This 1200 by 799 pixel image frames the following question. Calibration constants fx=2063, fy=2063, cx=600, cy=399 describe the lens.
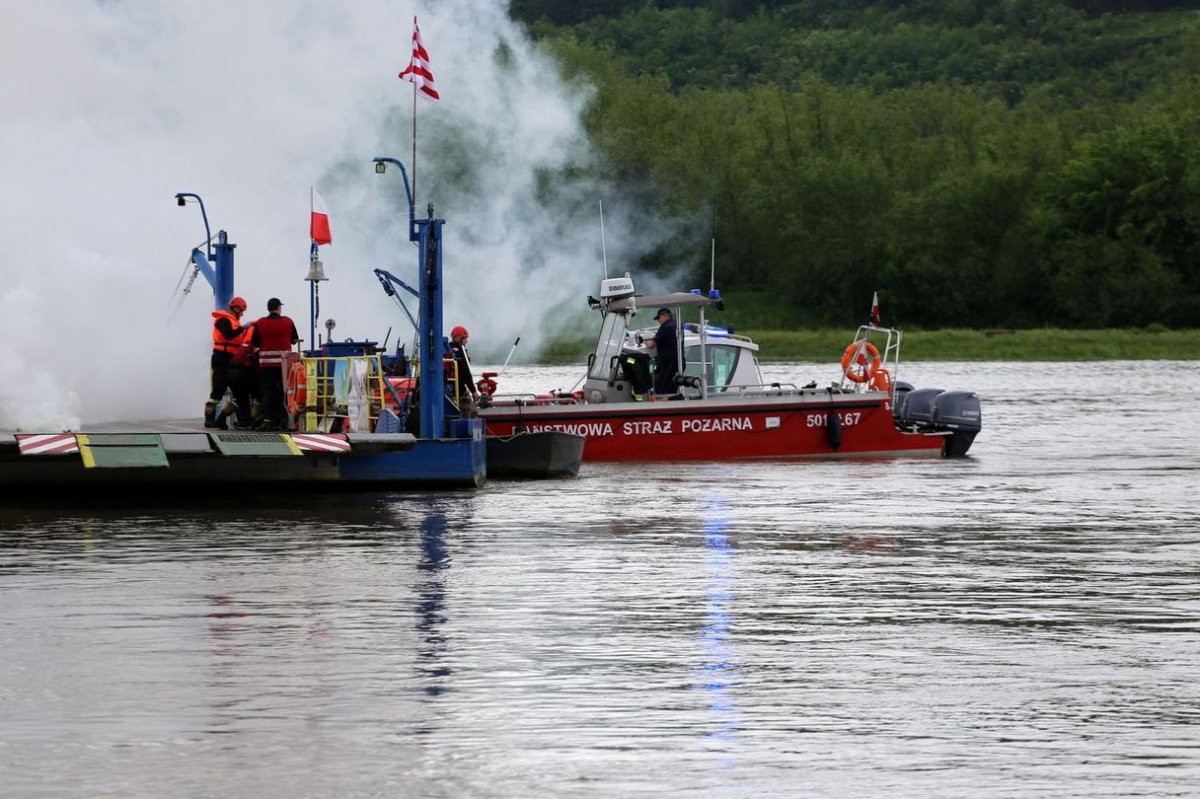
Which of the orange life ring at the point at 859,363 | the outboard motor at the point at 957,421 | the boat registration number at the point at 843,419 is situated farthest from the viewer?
the outboard motor at the point at 957,421

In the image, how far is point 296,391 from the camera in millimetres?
22297

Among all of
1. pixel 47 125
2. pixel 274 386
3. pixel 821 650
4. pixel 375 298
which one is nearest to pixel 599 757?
pixel 821 650

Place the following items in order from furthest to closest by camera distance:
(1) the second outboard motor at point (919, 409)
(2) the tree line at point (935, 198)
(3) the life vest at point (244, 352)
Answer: (2) the tree line at point (935, 198) → (1) the second outboard motor at point (919, 409) → (3) the life vest at point (244, 352)

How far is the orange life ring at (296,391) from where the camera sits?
73.1 feet

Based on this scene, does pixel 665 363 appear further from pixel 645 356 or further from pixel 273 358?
pixel 273 358

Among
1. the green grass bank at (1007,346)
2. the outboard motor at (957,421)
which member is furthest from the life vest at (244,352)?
the green grass bank at (1007,346)

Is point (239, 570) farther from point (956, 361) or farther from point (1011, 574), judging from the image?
point (956, 361)

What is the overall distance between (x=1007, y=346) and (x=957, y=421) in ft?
169

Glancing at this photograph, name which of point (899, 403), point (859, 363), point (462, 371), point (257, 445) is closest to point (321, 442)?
point (257, 445)

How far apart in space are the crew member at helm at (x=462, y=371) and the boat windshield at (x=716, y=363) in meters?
4.16

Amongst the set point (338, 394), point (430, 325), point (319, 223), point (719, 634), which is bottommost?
point (719, 634)

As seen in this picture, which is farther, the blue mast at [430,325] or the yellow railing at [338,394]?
the yellow railing at [338,394]

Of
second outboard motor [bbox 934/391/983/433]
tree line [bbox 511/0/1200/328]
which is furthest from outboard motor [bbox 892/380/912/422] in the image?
tree line [bbox 511/0/1200/328]

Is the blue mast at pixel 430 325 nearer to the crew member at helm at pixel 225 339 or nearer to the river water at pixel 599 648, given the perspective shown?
the river water at pixel 599 648
